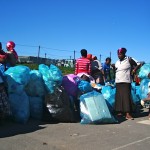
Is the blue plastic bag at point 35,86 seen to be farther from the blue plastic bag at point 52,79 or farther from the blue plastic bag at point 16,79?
the blue plastic bag at point 16,79

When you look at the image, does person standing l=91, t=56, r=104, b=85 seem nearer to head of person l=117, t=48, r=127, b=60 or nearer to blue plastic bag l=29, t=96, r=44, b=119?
head of person l=117, t=48, r=127, b=60

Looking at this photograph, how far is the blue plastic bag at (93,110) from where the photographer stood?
23.7 ft

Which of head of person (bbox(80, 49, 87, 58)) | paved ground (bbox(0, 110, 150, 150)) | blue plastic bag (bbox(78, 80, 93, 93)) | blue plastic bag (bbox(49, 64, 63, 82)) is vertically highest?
head of person (bbox(80, 49, 87, 58))

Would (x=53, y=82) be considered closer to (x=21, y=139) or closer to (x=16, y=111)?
(x=16, y=111)

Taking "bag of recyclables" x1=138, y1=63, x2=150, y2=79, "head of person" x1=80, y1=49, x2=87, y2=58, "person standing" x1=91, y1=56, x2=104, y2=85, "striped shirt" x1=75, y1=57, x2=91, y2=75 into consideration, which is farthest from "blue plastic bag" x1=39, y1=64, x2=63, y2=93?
"bag of recyclables" x1=138, y1=63, x2=150, y2=79

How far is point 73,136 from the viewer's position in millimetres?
6102

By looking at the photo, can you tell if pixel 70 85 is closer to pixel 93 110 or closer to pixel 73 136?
pixel 93 110

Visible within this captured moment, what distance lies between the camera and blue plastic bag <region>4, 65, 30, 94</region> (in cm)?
707

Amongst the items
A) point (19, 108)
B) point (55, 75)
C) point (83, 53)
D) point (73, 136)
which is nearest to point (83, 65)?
point (83, 53)

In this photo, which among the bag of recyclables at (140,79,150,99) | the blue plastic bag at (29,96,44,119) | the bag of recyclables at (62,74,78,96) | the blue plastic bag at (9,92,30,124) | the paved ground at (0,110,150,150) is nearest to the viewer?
the paved ground at (0,110,150,150)

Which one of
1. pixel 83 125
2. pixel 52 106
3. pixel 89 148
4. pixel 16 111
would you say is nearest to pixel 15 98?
pixel 16 111

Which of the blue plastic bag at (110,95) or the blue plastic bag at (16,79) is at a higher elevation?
the blue plastic bag at (16,79)

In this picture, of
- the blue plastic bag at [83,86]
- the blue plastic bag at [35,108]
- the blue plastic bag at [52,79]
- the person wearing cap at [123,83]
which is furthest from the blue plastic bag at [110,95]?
the blue plastic bag at [35,108]

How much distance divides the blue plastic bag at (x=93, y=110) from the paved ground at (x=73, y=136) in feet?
0.57
